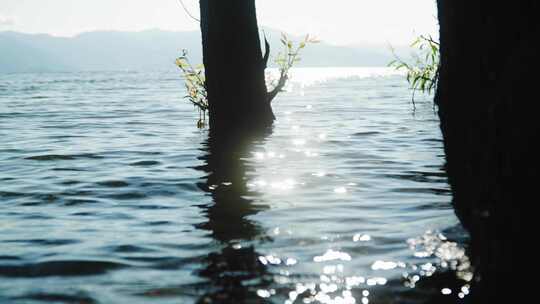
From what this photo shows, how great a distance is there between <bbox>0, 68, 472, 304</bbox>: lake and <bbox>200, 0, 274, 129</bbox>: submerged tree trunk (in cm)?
135

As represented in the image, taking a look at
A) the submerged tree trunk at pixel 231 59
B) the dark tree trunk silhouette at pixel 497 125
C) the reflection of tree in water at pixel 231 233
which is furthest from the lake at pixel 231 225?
the submerged tree trunk at pixel 231 59

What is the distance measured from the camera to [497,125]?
8.61 ft

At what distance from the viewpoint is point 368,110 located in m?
16.5

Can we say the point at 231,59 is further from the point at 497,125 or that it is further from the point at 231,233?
the point at 497,125

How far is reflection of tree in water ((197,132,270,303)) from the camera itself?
10.2ft

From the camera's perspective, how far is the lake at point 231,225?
10.3ft

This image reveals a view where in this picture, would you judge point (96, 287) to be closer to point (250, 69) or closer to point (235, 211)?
point (235, 211)

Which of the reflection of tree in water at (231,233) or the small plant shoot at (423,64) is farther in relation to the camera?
the small plant shoot at (423,64)

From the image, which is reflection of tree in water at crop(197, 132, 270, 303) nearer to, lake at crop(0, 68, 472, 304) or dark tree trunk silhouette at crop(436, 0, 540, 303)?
lake at crop(0, 68, 472, 304)

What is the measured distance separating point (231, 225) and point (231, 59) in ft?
20.7

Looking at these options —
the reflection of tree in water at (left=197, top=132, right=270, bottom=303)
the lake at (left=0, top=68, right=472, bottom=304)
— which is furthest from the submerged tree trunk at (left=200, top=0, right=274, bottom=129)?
the reflection of tree in water at (left=197, top=132, right=270, bottom=303)

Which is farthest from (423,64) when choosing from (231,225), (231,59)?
(231,225)

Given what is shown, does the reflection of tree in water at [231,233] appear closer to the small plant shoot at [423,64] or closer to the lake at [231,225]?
the lake at [231,225]

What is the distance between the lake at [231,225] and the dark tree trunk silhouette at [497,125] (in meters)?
0.43
